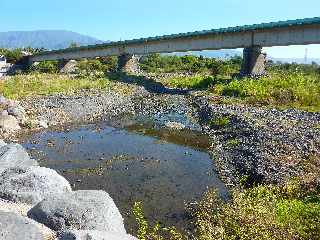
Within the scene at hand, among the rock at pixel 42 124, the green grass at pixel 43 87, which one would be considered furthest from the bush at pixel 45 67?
the rock at pixel 42 124

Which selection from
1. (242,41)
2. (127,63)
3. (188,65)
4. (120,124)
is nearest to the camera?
(120,124)

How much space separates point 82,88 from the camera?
63750 mm

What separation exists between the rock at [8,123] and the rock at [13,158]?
14.2 meters

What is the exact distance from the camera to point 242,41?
6525 cm

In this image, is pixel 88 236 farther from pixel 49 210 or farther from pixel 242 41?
pixel 242 41

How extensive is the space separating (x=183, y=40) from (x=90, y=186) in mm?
56129

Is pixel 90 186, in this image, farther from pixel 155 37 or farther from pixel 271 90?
pixel 155 37

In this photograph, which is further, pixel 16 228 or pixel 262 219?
pixel 262 219

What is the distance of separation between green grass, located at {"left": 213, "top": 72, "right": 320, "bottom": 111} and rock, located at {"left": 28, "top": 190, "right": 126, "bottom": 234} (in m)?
31.4

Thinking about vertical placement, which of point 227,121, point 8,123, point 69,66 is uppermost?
point 69,66

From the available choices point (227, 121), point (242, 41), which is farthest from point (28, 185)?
point (242, 41)

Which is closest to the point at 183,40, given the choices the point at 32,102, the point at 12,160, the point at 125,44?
the point at 125,44

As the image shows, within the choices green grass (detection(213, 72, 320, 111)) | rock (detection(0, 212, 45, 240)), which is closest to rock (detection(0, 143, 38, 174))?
rock (detection(0, 212, 45, 240))

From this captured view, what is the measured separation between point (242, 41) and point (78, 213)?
5353cm
